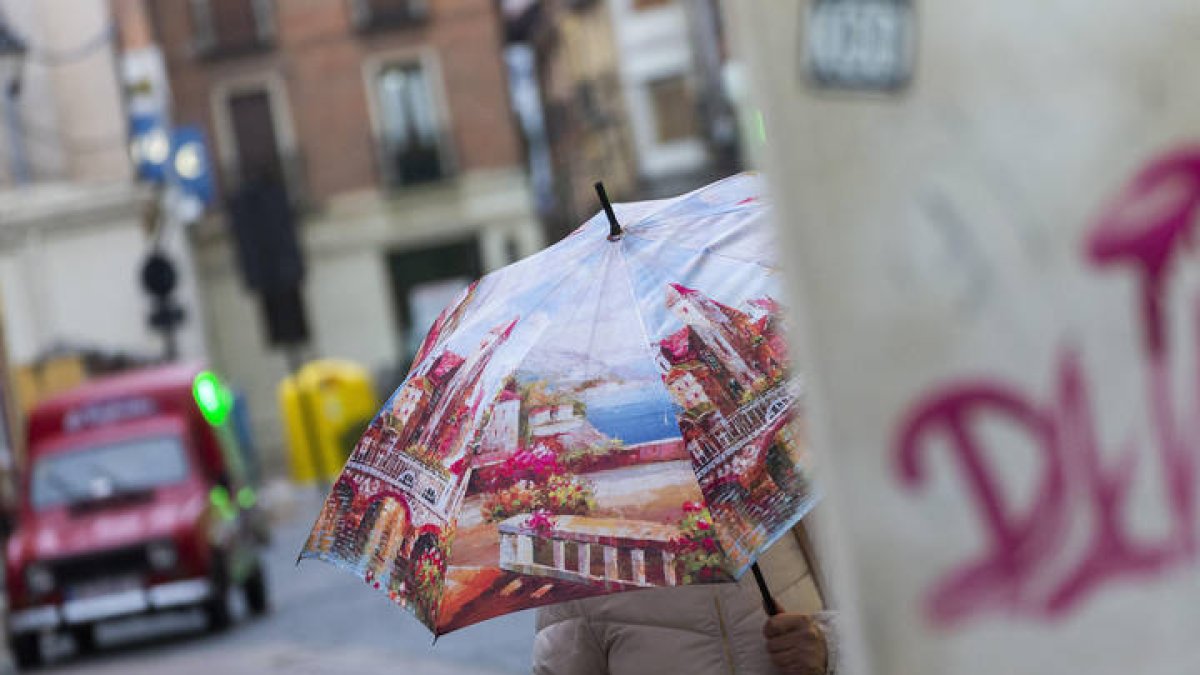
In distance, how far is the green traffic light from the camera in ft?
61.5

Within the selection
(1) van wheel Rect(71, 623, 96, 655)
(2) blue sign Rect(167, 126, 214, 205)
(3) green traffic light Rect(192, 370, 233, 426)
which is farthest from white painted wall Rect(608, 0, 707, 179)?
(1) van wheel Rect(71, 623, 96, 655)

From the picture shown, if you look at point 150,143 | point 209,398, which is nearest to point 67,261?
point 150,143

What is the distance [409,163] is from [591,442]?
42098 millimetres

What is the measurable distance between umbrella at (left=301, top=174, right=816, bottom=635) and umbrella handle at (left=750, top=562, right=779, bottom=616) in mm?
86

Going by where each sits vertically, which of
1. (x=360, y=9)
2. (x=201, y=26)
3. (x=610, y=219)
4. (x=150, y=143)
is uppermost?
A: (x=201, y=26)

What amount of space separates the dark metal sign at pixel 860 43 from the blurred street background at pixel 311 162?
28.8m

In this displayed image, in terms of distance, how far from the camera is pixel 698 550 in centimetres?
362

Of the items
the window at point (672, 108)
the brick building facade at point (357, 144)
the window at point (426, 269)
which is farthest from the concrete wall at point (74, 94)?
the window at point (672, 108)

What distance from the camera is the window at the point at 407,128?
45500 mm

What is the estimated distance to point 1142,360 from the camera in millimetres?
1708

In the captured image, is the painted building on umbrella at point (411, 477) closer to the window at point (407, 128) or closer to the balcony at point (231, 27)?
the window at point (407, 128)

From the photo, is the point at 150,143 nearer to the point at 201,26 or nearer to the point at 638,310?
the point at 201,26

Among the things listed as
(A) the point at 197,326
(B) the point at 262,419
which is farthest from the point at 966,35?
(B) the point at 262,419

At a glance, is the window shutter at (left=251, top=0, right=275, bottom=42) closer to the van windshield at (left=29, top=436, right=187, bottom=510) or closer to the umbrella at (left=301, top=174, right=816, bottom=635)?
the van windshield at (left=29, top=436, right=187, bottom=510)
